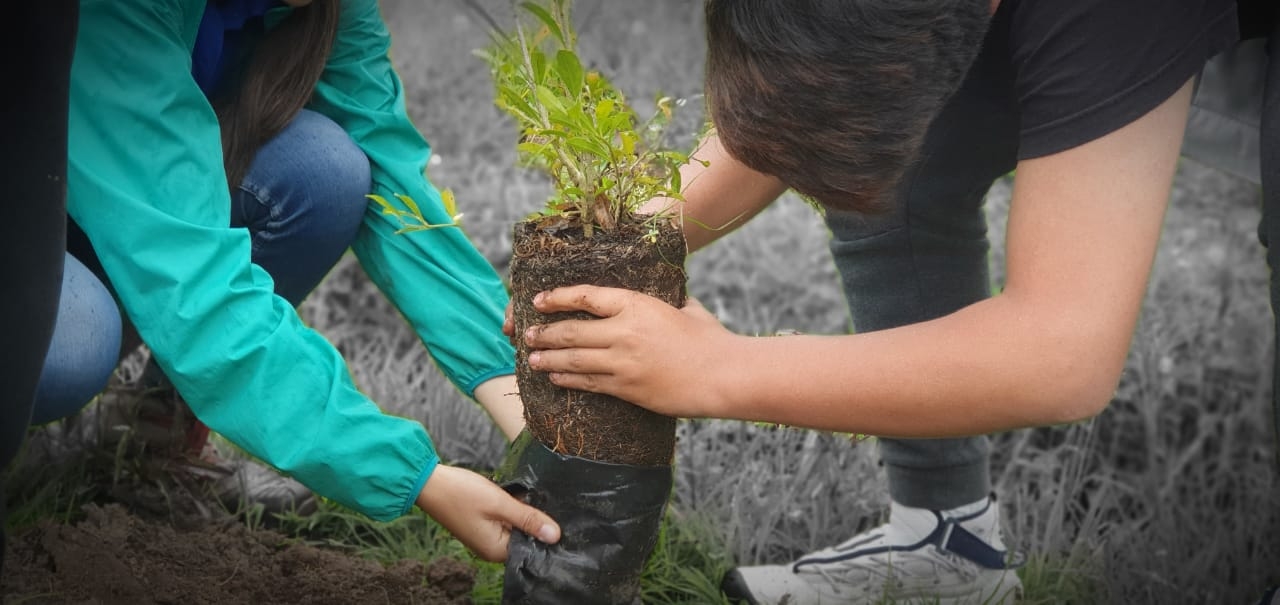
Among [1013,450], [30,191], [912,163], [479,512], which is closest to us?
[30,191]

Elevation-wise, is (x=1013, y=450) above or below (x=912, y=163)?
below

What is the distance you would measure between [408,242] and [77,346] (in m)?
0.55

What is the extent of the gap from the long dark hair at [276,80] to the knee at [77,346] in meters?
0.32

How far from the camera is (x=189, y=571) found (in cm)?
185

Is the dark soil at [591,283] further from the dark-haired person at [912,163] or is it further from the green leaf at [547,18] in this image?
the green leaf at [547,18]

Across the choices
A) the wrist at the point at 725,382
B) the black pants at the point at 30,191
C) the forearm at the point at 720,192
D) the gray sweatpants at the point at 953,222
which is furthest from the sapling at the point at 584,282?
the black pants at the point at 30,191

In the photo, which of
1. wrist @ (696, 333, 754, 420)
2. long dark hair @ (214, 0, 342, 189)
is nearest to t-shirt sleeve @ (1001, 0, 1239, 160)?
wrist @ (696, 333, 754, 420)

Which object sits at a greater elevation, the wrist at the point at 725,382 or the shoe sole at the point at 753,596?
the wrist at the point at 725,382

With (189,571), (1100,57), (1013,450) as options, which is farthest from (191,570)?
(1013,450)

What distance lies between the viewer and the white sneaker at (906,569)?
208cm

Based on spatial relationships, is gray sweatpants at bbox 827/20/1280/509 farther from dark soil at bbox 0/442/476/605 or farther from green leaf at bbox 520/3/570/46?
dark soil at bbox 0/442/476/605

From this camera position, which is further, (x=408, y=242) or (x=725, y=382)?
(x=408, y=242)

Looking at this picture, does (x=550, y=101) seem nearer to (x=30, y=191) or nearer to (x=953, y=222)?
(x=30, y=191)

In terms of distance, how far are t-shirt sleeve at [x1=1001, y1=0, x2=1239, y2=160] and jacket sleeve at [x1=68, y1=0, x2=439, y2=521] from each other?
99 centimetres
